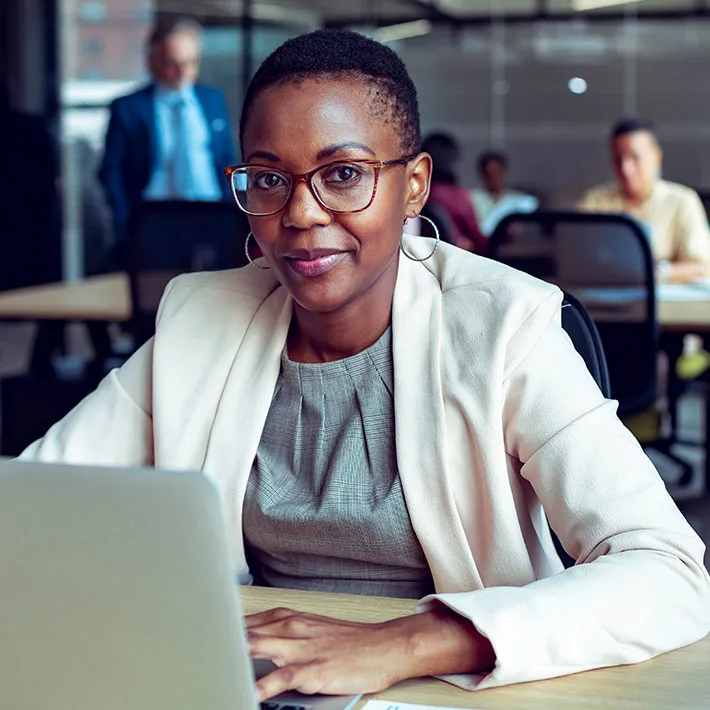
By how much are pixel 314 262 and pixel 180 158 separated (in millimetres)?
3469

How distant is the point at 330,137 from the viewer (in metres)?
1.25

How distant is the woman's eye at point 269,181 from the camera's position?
127cm

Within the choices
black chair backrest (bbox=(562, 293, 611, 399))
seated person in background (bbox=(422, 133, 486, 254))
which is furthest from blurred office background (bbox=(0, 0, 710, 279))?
black chair backrest (bbox=(562, 293, 611, 399))

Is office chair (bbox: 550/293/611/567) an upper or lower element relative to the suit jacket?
lower

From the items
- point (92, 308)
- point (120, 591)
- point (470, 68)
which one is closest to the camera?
point (120, 591)

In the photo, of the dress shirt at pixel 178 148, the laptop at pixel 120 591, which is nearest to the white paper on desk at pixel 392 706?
the laptop at pixel 120 591

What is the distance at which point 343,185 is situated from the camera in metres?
1.26

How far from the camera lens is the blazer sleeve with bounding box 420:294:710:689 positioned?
979mm

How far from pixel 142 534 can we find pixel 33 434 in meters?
3.04

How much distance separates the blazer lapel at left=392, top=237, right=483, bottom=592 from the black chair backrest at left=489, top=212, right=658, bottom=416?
5.76 ft

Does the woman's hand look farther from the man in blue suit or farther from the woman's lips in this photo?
the man in blue suit

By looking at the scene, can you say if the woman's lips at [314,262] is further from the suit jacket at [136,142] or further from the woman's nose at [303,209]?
the suit jacket at [136,142]

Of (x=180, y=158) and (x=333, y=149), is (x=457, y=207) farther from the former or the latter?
(x=333, y=149)

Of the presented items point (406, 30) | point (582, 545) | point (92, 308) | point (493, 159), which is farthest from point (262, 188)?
point (406, 30)
